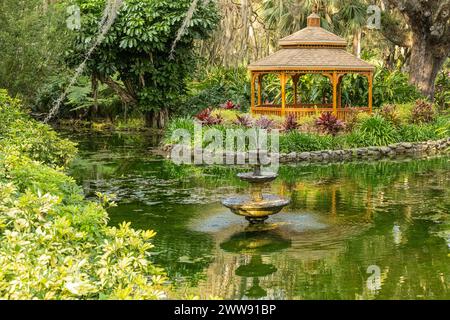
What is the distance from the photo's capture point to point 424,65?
91.4ft

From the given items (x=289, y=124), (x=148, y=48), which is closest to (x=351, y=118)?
(x=289, y=124)

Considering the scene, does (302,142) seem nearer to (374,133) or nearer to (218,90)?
(374,133)

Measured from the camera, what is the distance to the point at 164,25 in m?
24.6

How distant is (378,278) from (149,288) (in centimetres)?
433

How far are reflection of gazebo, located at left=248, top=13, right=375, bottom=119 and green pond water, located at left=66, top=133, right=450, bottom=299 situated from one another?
3865 millimetres

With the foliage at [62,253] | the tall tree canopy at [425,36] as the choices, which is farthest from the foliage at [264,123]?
the foliage at [62,253]

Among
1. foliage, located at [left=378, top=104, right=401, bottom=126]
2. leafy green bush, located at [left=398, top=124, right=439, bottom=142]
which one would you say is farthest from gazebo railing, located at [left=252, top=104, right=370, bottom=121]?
leafy green bush, located at [left=398, top=124, right=439, bottom=142]

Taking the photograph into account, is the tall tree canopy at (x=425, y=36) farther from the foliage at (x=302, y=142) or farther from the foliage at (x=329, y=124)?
the foliage at (x=302, y=142)

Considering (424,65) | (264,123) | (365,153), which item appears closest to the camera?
(365,153)

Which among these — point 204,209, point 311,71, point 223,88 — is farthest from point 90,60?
point 204,209

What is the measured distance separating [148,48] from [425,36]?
951 centimetres

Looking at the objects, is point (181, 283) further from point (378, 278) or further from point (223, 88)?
point (223, 88)

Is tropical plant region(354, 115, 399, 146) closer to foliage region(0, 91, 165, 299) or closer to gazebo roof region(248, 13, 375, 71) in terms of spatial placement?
gazebo roof region(248, 13, 375, 71)

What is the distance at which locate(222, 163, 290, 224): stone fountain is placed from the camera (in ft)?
39.2
